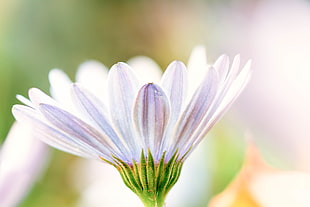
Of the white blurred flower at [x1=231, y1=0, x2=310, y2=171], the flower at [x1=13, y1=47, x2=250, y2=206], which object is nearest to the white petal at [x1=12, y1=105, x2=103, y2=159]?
Result: the flower at [x1=13, y1=47, x2=250, y2=206]

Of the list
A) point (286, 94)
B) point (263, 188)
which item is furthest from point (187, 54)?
→ point (263, 188)

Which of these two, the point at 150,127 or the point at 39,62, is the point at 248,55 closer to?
the point at 39,62

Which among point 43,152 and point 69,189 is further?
point 69,189

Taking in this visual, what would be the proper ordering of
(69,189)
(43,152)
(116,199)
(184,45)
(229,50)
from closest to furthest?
(43,152) < (116,199) < (69,189) < (229,50) < (184,45)

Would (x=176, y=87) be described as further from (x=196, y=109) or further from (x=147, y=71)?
(x=147, y=71)

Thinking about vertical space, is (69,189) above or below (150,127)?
below

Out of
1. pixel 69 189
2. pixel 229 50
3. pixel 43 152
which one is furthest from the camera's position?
pixel 229 50

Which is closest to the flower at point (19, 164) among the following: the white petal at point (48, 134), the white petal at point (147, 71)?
the white petal at point (48, 134)

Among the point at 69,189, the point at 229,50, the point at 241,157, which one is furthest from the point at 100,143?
the point at 229,50
